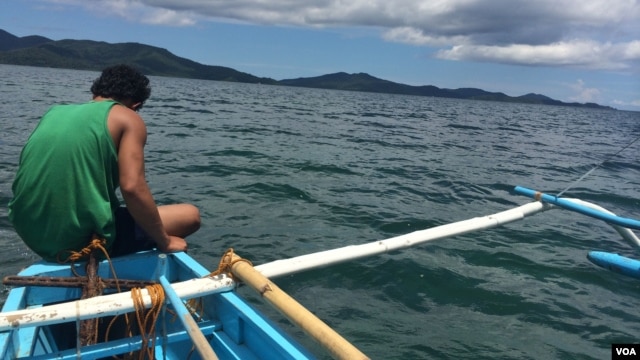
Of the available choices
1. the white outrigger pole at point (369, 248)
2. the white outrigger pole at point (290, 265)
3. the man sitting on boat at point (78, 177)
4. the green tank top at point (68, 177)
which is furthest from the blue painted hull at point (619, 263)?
the green tank top at point (68, 177)

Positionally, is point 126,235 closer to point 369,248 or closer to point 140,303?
point 140,303

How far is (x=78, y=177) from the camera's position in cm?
381

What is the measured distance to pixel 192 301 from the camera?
14.5 ft

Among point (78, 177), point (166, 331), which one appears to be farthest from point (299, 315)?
point (78, 177)

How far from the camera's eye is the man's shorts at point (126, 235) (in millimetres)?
4535

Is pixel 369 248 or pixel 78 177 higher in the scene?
pixel 78 177

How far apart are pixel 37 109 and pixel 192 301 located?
2648 cm

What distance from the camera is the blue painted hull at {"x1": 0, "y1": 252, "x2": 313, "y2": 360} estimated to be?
3.39m

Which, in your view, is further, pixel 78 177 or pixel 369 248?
pixel 369 248

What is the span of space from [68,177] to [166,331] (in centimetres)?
141

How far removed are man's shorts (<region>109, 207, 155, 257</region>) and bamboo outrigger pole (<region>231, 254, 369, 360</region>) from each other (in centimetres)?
109

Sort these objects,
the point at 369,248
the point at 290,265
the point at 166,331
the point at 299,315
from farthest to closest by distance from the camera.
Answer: the point at 369,248 < the point at 290,265 < the point at 166,331 < the point at 299,315

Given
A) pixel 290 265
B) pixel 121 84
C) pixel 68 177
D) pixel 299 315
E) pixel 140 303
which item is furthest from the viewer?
pixel 290 265

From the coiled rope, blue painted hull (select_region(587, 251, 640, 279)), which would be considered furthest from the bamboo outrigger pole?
blue painted hull (select_region(587, 251, 640, 279))
